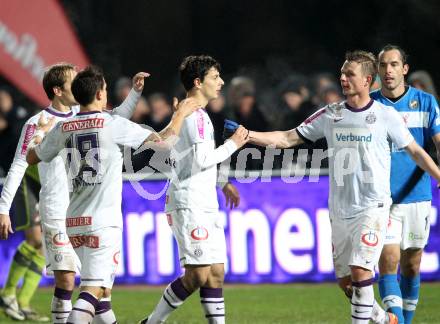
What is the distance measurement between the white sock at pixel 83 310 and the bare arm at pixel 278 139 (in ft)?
5.78

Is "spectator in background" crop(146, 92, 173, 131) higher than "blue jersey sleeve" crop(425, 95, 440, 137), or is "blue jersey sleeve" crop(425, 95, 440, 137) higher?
"spectator in background" crop(146, 92, 173, 131)

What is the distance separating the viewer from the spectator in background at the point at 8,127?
13711 millimetres

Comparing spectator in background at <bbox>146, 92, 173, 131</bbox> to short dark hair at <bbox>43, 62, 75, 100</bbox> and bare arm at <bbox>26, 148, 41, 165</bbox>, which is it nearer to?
short dark hair at <bbox>43, 62, 75, 100</bbox>

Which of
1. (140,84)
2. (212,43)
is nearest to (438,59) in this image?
(212,43)

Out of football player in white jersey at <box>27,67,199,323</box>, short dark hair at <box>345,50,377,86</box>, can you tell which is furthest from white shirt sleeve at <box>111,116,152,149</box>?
short dark hair at <box>345,50,377,86</box>

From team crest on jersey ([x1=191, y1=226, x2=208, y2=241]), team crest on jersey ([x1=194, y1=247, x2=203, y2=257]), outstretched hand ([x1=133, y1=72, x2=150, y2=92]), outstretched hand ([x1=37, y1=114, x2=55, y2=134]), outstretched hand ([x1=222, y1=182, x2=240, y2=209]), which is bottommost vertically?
team crest on jersey ([x1=194, y1=247, x2=203, y2=257])

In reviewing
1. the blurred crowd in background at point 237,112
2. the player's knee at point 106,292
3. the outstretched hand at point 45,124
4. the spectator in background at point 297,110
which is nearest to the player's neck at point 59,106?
the outstretched hand at point 45,124

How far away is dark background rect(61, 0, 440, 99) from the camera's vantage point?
655 inches

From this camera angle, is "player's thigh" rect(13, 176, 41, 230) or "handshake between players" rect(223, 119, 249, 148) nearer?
"handshake between players" rect(223, 119, 249, 148)

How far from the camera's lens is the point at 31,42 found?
53.0 ft

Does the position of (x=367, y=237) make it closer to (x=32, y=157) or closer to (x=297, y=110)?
(x=32, y=157)

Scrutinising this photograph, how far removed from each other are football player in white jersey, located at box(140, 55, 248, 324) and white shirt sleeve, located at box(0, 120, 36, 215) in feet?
3.54

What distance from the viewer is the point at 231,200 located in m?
8.38

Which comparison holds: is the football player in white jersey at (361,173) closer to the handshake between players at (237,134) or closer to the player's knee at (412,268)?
the handshake between players at (237,134)
